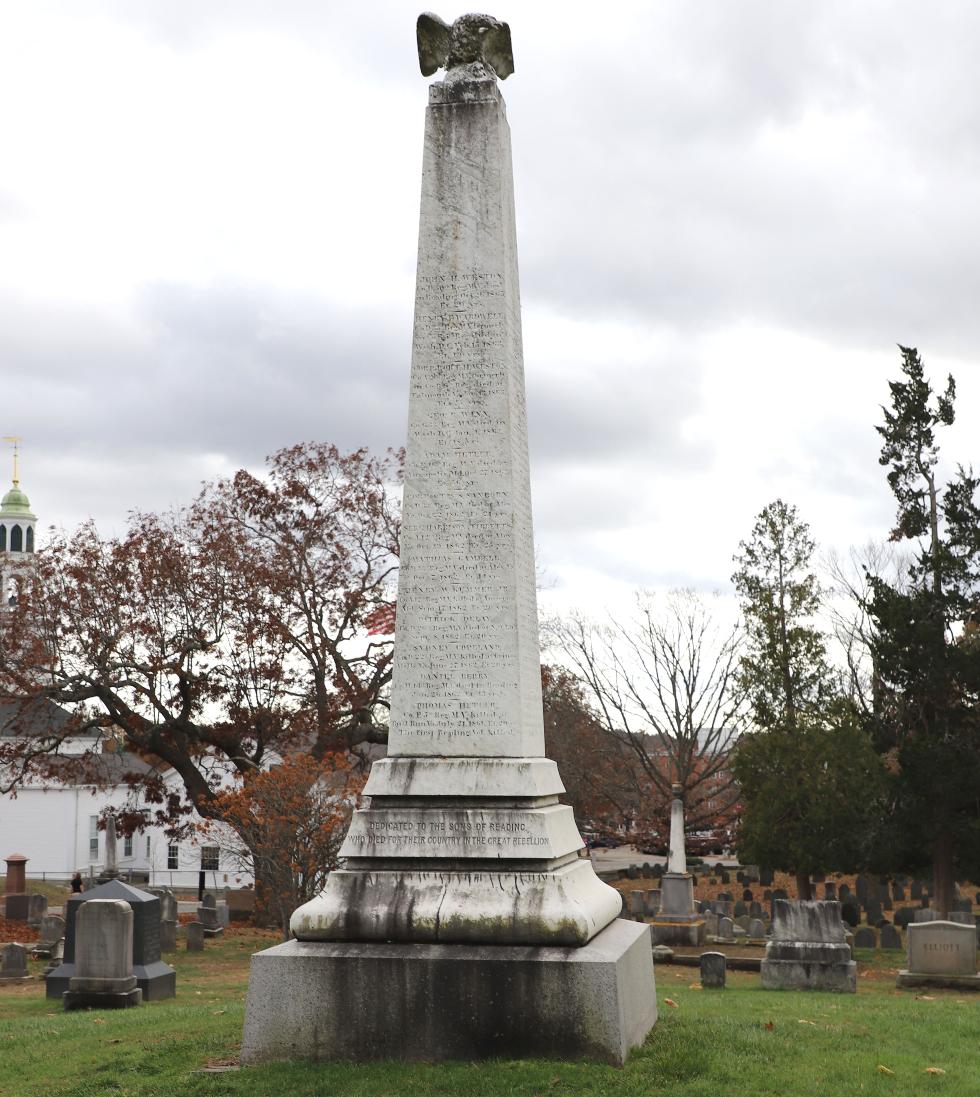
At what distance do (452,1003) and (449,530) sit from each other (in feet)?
9.92

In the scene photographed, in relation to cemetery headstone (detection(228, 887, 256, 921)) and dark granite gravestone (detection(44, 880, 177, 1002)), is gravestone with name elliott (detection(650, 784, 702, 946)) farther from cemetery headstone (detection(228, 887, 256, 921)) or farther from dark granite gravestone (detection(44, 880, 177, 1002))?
cemetery headstone (detection(228, 887, 256, 921))

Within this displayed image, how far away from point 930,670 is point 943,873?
417 cm

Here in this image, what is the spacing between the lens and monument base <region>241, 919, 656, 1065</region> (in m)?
7.00

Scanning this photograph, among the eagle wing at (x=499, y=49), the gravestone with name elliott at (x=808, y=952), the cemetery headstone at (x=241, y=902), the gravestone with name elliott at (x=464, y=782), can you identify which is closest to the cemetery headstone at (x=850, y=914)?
the gravestone with name elliott at (x=808, y=952)

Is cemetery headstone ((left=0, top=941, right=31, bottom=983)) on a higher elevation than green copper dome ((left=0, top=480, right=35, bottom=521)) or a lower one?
lower

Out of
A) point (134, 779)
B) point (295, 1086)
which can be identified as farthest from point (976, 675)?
point (295, 1086)

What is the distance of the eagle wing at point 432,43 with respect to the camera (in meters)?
9.20

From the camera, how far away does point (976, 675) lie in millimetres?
25625

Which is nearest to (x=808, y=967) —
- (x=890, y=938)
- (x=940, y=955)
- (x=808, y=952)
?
(x=808, y=952)

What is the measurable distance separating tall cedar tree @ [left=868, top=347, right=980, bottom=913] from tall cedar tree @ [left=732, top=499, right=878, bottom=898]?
2.93ft

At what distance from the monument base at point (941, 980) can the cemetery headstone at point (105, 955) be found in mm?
9784

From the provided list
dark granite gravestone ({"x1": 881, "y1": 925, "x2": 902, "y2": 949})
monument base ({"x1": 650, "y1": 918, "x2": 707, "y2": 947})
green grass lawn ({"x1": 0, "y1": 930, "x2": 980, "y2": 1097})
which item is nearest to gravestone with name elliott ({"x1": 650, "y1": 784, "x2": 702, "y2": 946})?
monument base ({"x1": 650, "y1": 918, "x2": 707, "y2": 947})

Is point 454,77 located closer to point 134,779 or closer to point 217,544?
point 217,544

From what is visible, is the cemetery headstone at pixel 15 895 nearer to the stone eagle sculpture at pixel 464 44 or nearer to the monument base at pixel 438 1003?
the monument base at pixel 438 1003
